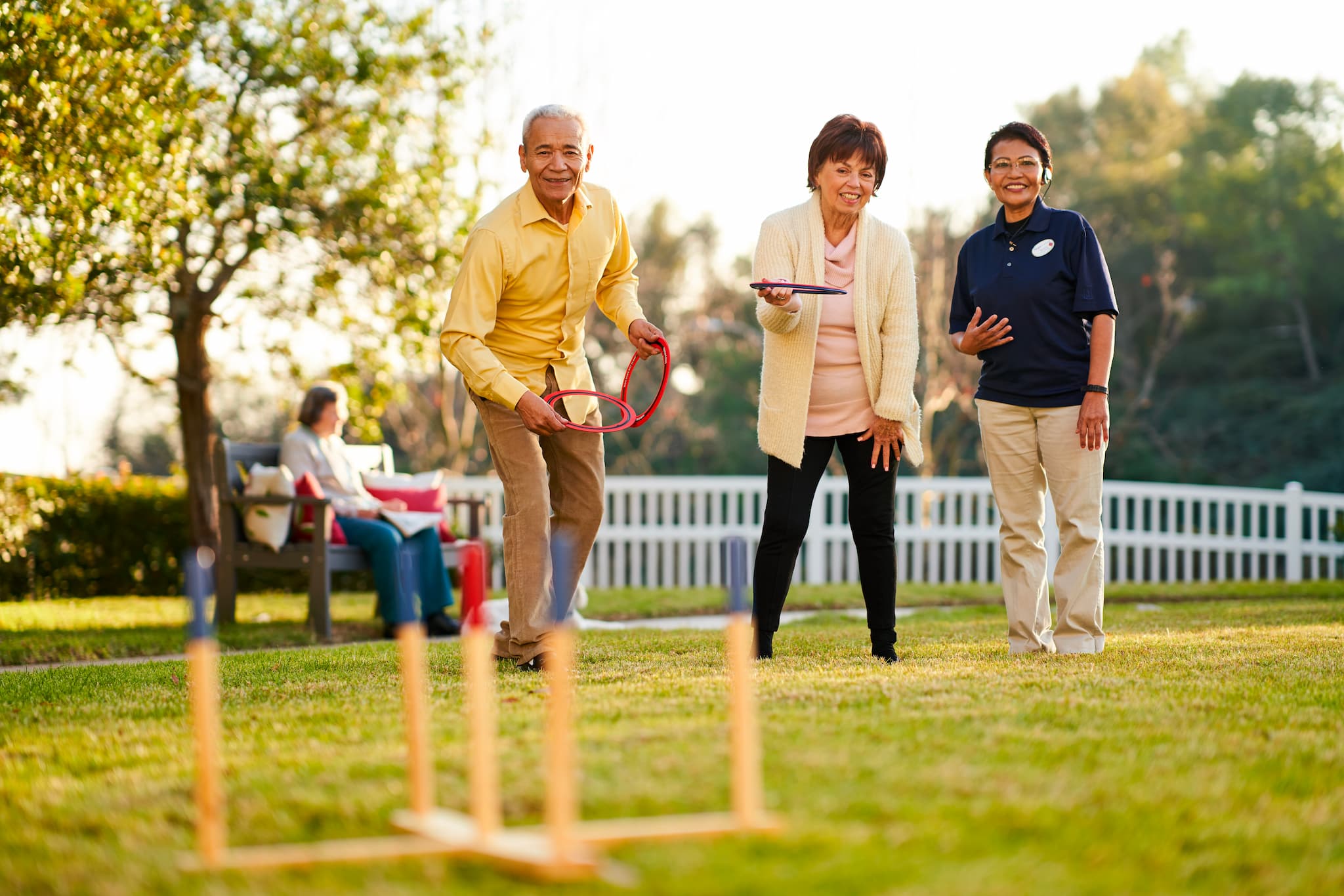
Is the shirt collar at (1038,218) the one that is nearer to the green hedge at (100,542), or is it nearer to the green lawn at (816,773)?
the green lawn at (816,773)

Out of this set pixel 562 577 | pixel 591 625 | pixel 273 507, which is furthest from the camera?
pixel 591 625

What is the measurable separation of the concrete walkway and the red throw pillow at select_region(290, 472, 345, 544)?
2.25 ft

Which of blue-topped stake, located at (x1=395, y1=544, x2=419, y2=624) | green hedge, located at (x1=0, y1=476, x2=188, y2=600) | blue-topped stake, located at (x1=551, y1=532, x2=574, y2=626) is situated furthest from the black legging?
green hedge, located at (x1=0, y1=476, x2=188, y2=600)

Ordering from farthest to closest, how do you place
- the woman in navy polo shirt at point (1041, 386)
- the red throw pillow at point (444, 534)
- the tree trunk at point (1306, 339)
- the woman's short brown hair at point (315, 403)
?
the tree trunk at point (1306, 339) → the red throw pillow at point (444, 534) → the woman's short brown hair at point (315, 403) → the woman in navy polo shirt at point (1041, 386)

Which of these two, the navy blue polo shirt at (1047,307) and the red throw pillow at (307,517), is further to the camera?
the red throw pillow at (307,517)

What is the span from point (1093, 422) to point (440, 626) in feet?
13.3

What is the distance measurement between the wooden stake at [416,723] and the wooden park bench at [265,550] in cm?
481

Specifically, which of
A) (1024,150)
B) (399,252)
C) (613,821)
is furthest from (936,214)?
(613,821)

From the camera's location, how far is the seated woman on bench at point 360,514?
7.36 metres

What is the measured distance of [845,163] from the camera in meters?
4.53

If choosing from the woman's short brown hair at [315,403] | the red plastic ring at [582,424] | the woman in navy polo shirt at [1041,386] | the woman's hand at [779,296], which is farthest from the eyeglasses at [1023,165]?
the woman's short brown hair at [315,403]

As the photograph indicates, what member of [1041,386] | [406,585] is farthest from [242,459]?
[406,585]

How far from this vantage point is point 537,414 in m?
4.36

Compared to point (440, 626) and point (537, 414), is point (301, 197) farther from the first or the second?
point (537, 414)
